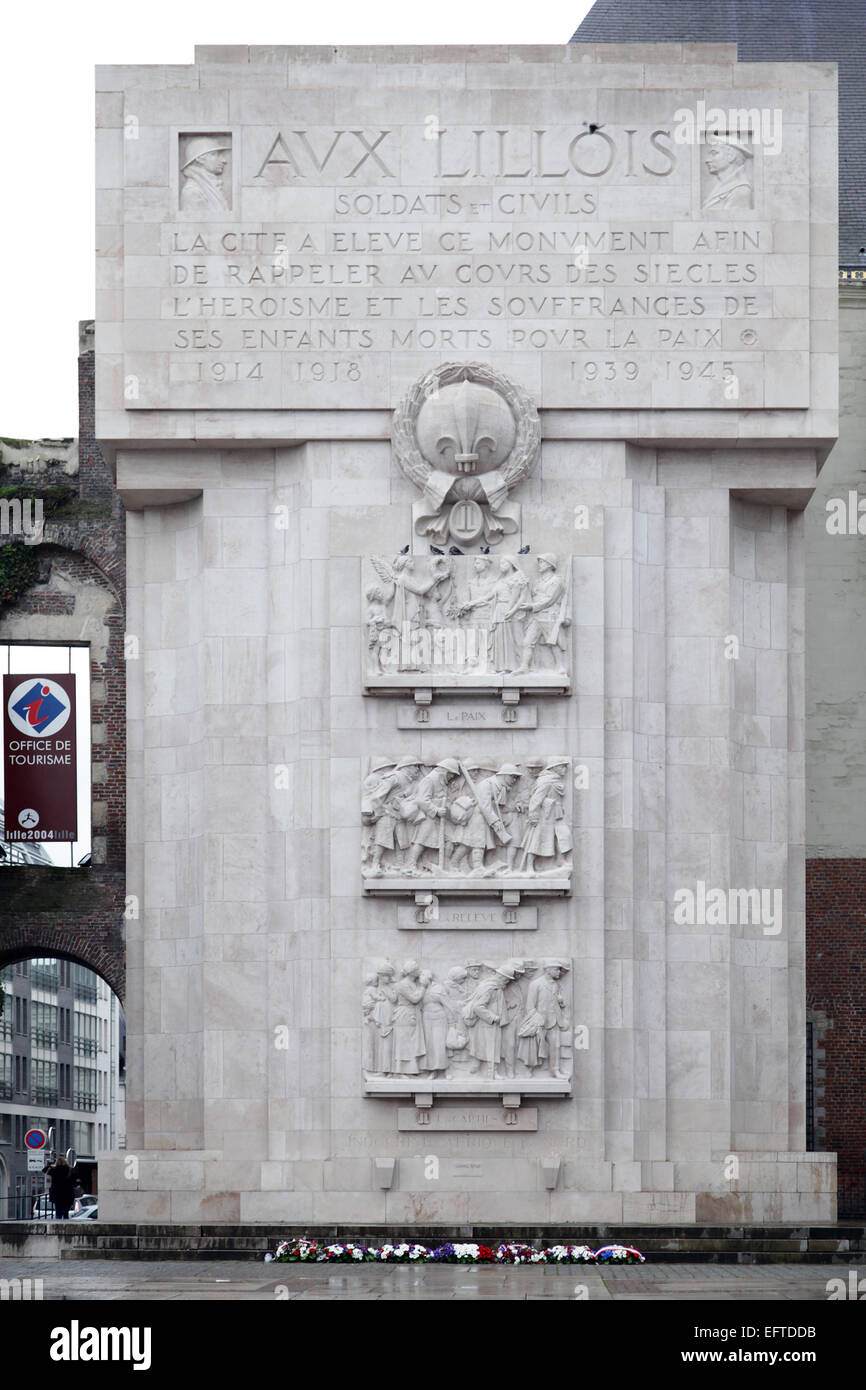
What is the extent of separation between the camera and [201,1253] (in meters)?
32.5

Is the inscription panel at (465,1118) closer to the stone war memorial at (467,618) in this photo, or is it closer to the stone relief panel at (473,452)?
the stone war memorial at (467,618)

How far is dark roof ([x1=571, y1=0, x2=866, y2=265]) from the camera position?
171ft

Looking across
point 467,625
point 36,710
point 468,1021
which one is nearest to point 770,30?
point 36,710

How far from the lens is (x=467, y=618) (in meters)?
35.0

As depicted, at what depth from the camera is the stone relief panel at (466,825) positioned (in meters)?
34.6

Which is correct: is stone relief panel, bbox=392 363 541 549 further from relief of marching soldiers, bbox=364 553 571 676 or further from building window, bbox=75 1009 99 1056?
building window, bbox=75 1009 99 1056

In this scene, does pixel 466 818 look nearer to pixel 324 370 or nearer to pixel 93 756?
pixel 324 370

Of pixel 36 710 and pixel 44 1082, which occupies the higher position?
pixel 36 710

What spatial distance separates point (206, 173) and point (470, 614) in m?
7.68

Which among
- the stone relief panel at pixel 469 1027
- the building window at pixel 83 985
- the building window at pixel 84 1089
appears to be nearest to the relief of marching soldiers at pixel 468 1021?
the stone relief panel at pixel 469 1027

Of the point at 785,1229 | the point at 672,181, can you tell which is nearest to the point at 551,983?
the point at 785,1229

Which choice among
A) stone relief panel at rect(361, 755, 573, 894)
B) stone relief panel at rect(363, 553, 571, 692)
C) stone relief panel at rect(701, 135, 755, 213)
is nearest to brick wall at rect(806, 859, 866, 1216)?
stone relief panel at rect(361, 755, 573, 894)

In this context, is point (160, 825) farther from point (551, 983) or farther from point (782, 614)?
point (782, 614)
